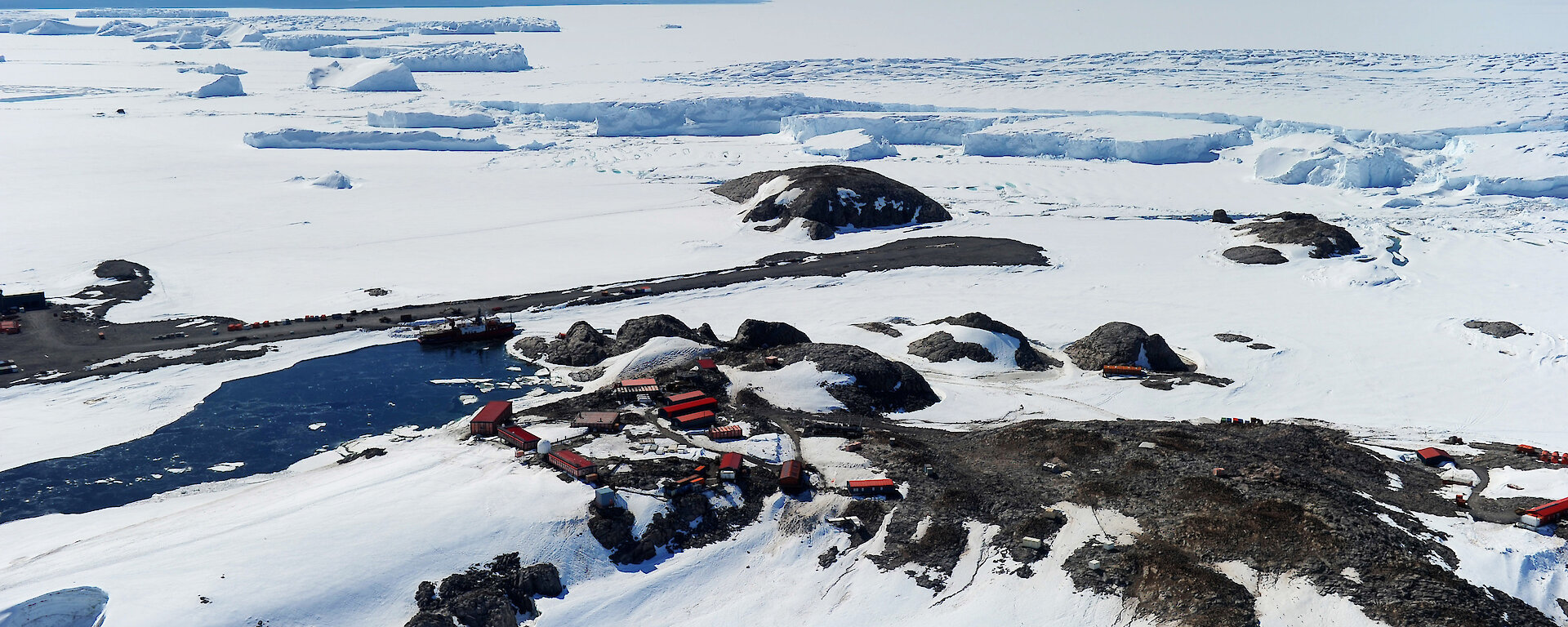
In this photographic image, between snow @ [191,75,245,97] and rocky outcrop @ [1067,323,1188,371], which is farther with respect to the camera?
snow @ [191,75,245,97]

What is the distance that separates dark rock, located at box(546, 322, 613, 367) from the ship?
4.01 meters

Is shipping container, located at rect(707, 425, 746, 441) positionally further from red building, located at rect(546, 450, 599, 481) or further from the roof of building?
the roof of building

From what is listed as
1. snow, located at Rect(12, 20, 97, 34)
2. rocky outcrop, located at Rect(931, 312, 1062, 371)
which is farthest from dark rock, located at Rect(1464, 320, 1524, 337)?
snow, located at Rect(12, 20, 97, 34)

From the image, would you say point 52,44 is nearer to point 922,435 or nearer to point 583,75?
point 583,75

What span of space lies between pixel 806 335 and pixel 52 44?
187m

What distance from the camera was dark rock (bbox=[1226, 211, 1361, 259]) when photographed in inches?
2886

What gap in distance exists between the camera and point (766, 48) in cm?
18175

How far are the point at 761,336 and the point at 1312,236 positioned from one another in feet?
147

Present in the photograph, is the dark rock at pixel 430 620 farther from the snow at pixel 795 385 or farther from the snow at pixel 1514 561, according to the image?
the snow at pixel 1514 561

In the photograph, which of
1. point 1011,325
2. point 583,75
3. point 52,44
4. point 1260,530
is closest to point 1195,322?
point 1011,325

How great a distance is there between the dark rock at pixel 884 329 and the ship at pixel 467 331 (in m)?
18.9

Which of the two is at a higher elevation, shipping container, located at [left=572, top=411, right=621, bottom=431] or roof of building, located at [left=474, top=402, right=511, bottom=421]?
shipping container, located at [left=572, top=411, right=621, bottom=431]

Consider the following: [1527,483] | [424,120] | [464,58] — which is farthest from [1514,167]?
[464,58]

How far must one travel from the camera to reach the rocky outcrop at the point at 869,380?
43812mm
